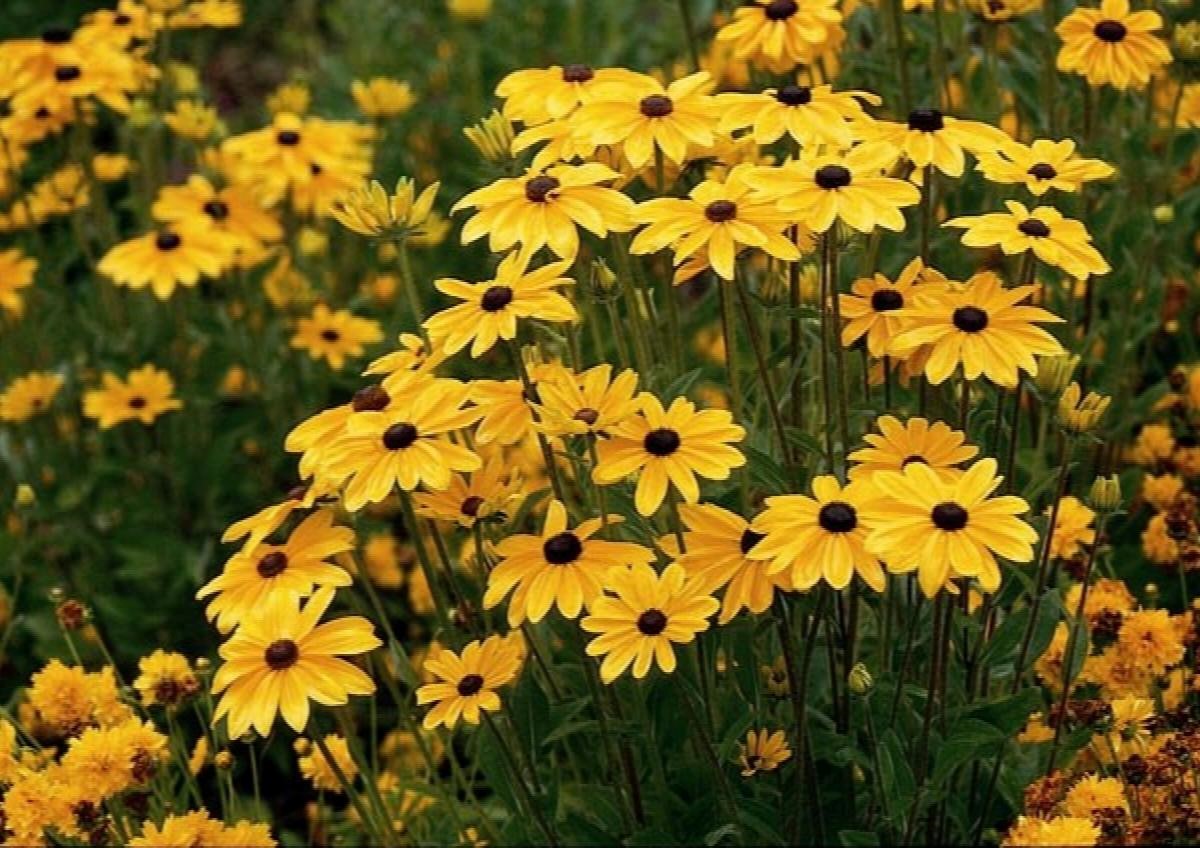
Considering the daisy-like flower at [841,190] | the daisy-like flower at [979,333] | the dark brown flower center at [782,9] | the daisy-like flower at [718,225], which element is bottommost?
the daisy-like flower at [979,333]

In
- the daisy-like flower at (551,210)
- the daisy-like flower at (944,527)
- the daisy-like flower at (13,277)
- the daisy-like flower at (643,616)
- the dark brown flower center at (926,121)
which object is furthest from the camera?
the daisy-like flower at (13,277)

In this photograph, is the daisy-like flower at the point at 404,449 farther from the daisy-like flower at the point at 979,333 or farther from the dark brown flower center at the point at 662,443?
the daisy-like flower at the point at 979,333

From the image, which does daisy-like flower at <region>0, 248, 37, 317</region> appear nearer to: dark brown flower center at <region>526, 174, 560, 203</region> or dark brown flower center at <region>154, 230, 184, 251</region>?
dark brown flower center at <region>154, 230, 184, 251</region>

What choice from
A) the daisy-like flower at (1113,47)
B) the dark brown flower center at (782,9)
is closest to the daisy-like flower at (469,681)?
the dark brown flower center at (782,9)

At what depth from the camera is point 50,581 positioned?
309cm

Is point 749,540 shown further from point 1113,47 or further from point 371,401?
point 1113,47

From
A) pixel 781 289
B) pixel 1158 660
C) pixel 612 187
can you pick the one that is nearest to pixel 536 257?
pixel 612 187

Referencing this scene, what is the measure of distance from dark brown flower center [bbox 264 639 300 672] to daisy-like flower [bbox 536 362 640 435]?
13.2 inches

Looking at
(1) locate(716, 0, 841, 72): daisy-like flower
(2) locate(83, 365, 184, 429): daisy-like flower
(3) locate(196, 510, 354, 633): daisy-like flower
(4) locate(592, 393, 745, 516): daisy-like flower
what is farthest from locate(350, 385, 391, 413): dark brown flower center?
(2) locate(83, 365, 184, 429): daisy-like flower

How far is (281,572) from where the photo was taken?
177 centimetres

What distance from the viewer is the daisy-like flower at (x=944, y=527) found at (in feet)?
4.89

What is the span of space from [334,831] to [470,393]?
0.95m

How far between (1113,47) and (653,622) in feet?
3.90

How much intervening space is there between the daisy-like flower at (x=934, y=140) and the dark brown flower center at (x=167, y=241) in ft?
4.94
